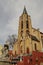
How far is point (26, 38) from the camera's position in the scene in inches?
2029

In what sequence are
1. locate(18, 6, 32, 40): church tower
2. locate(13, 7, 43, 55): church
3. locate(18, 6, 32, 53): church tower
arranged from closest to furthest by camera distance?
1. locate(13, 7, 43, 55): church
2. locate(18, 6, 32, 53): church tower
3. locate(18, 6, 32, 40): church tower

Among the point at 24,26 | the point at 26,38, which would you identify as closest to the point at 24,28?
the point at 24,26

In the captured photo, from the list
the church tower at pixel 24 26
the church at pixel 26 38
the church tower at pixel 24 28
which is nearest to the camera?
the church at pixel 26 38

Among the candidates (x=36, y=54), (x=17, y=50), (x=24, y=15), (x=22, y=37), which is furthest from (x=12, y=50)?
(x=36, y=54)

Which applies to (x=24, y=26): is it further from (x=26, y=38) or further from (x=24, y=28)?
(x=26, y=38)

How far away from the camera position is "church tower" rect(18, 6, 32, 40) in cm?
5458

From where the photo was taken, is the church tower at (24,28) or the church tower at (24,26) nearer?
the church tower at (24,28)

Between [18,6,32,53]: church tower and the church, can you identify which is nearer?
the church

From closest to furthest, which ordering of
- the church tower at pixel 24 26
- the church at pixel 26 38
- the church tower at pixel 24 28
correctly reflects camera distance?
the church at pixel 26 38 → the church tower at pixel 24 28 → the church tower at pixel 24 26

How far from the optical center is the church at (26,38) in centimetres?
5047

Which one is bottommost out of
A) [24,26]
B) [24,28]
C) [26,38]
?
[26,38]

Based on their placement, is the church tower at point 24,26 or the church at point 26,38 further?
the church tower at point 24,26

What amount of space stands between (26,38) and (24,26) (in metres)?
5.36

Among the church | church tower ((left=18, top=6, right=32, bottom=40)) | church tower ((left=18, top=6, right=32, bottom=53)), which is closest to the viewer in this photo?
the church
